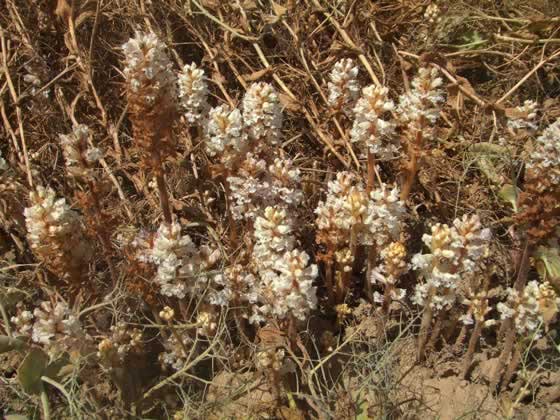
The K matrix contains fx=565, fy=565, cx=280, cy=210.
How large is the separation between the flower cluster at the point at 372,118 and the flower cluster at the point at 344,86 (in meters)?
0.21

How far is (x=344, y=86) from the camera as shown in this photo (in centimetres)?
204

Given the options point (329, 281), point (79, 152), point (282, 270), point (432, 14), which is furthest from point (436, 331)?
point (432, 14)

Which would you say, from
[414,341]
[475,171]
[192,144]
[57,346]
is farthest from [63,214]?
[475,171]

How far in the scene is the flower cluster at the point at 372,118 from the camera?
1.76 meters

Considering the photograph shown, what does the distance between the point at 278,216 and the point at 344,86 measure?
66 centimetres

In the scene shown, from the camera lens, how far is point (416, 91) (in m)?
1.82

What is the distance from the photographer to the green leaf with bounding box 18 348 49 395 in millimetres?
1489

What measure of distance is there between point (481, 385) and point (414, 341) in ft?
0.86

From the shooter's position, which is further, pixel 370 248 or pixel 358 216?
pixel 370 248

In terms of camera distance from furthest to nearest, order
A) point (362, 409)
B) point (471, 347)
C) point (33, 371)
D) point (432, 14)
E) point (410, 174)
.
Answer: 1. point (432, 14)
2. point (410, 174)
3. point (471, 347)
4. point (362, 409)
5. point (33, 371)

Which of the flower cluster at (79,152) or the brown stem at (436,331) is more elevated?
the flower cluster at (79,152)

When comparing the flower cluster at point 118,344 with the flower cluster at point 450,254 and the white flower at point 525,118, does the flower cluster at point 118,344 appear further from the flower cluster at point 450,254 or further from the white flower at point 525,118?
the white flower at point 525,118

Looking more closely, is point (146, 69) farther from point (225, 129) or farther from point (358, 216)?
point (358, 216)

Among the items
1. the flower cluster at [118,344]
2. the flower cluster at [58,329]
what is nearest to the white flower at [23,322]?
the flower cluster at [58,329]
